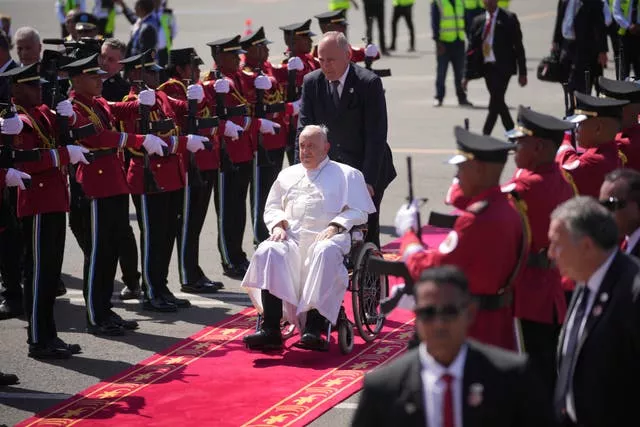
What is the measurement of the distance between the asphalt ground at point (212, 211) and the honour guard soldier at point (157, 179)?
A: 28cm

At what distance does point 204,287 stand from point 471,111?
10.0m

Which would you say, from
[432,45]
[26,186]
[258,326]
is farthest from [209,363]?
[432,45]

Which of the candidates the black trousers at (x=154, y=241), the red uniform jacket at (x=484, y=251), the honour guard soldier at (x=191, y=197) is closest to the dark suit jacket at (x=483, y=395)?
the red uniform jacket at (x=484, y=251)

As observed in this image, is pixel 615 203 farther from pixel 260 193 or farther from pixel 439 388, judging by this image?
pixel 260 193

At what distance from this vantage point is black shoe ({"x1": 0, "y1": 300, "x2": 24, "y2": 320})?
11133 millimetres

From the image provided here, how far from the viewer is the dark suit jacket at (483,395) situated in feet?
15.6

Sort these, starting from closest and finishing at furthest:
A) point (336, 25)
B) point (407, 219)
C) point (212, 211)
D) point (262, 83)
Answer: point (407, 219), point (262, 83), point (336, 25), point (212, 211)

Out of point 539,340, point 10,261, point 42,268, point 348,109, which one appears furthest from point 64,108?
point 539,340

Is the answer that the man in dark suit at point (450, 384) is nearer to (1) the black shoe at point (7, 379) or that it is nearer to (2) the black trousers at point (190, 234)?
(1) the black shoe at point (7, 379)

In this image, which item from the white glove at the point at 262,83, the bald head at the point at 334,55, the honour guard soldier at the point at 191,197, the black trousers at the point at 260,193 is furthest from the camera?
the black trousers at the point at 260,193

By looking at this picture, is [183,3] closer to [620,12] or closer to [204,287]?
[620,12]

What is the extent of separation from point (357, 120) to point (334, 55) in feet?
1.83

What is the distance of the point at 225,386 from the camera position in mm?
9102

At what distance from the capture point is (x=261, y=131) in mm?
12664
